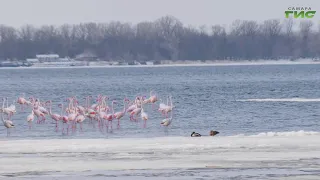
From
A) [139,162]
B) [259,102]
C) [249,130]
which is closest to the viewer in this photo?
[139,162]

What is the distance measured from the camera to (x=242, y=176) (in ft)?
56.2

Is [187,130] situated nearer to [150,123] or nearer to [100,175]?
[150,123]

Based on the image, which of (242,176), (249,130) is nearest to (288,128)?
(249,130)

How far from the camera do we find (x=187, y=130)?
3319 centimetres

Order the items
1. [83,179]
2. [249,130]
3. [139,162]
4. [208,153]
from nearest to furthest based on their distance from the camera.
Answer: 1. [83,179]
2. [139,162]
3. [208,153]
4. [249,130]

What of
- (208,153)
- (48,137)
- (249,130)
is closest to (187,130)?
(249,130)

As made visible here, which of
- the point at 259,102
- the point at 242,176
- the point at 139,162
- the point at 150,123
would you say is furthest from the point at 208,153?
the point at 259,102

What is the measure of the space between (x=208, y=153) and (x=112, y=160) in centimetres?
208

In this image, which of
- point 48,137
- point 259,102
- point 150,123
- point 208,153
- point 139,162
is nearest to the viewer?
point 139,162

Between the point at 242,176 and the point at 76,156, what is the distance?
14.7ft

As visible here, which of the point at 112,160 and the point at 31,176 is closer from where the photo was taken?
the point at 31,176

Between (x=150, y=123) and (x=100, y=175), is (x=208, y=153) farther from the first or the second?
(x=150, y=123)

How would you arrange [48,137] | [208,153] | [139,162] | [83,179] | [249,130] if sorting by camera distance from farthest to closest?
1. [249,130]
2. [48,137]
3. [208,153]
4. [139,162]
5. [83,179]

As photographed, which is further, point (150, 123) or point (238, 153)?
point (150, 123)
